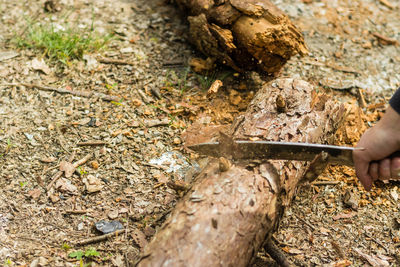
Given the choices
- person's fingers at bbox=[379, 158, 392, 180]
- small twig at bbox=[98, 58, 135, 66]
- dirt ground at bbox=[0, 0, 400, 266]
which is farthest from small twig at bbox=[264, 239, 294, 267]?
small twig at bbox=[98, 58, 135, 66]

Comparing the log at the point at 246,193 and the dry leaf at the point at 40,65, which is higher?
the log at the point at 246,193

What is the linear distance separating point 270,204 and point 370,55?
9.97 ft

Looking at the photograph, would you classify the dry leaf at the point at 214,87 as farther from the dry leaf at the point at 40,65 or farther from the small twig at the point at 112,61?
the dry leaf at the point at 40,65

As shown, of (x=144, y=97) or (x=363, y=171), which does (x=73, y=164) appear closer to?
(x=144, y=97)

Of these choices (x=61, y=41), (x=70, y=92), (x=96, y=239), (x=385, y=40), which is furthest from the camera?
(x=385, y=40)

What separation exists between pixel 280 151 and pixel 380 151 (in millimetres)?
610

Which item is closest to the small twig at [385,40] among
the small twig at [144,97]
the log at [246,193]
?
the log at [246,193]

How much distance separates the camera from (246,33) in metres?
3.43

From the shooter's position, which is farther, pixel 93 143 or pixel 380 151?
pixel 93 143

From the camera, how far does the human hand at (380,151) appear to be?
2.18 m

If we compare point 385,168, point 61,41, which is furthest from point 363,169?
point 61,41

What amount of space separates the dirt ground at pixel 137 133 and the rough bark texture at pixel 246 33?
300mm

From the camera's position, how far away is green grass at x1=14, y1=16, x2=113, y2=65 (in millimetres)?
3852

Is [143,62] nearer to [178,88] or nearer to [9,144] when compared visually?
[178,88]
